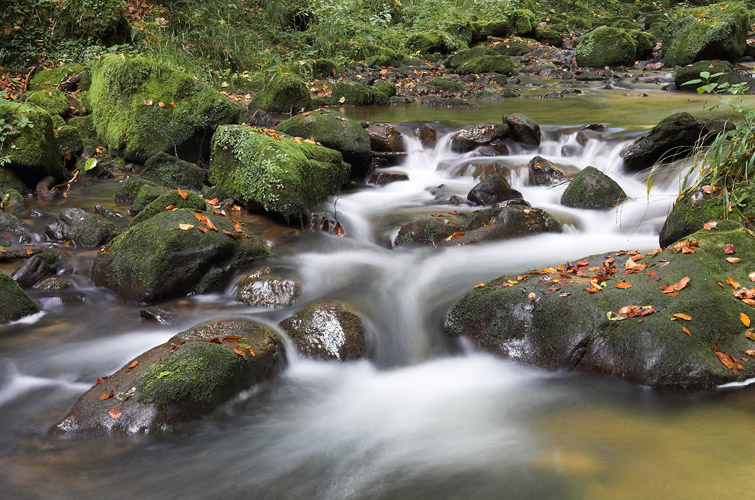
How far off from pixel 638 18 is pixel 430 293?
31724mm

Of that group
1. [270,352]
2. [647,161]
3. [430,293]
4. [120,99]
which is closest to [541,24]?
[647,161]

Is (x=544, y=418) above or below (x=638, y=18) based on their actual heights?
below

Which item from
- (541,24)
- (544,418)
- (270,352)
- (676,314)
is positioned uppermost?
(541,24)

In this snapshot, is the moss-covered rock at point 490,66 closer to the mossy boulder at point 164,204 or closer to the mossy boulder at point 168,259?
the mossy boulder at point 164,204

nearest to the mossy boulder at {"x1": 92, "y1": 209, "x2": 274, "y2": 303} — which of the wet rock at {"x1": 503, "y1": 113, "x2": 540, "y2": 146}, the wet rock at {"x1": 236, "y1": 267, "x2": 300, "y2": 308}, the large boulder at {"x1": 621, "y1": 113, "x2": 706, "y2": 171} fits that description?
the wet rock at {"x1": 236, "y1": 267, "x2": 300, "y2": 308}

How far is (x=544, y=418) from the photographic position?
3.79m

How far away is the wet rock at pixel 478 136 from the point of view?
33.9 feet

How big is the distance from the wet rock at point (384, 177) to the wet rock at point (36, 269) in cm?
511

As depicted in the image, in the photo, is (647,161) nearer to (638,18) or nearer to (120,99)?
(120,99)

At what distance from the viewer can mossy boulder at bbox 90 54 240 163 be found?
9164 mm

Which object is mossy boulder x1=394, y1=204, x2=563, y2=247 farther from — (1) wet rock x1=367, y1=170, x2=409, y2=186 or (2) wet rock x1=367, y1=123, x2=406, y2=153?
(2) wet rock x1=367, y1=123, x2=406, y2=153

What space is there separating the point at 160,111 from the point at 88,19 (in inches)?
277

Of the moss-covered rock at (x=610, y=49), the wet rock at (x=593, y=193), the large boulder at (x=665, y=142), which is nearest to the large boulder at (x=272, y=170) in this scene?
the wet rock at (x=593, y=193)

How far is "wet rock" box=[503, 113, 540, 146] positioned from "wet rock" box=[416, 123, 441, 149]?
139 cm
